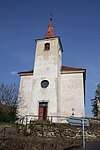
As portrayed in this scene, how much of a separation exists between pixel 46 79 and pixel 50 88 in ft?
4.92

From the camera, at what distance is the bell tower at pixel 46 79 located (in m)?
22.7

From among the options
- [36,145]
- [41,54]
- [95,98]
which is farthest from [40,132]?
[95,98]

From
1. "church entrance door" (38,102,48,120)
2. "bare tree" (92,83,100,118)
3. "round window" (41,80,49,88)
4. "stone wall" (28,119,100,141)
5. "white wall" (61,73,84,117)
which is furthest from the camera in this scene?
"bare tree" (92,83,100,118)

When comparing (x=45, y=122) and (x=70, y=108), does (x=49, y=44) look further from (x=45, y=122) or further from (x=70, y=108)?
(x=45, y=122)

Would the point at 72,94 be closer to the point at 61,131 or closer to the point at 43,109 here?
the point at 43,109

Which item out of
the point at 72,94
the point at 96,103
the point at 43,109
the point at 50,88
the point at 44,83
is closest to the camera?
the point at 43,109

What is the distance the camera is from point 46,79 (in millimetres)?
24312

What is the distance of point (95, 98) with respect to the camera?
39.4m

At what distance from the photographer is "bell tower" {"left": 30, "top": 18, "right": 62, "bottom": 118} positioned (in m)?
22.7

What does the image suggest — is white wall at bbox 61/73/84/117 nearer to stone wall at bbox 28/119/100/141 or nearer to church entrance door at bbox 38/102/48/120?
church entrance door at bbox 38/102/48/120

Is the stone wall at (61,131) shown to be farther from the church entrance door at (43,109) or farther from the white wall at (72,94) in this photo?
the white wall at (72,94)

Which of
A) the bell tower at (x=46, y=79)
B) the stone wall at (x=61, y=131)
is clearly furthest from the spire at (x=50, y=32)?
the stone wall at (x=61, y=131)

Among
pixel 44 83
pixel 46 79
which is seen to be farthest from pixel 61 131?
pixel 46 79

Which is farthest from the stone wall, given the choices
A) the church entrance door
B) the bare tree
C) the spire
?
the bare tree
